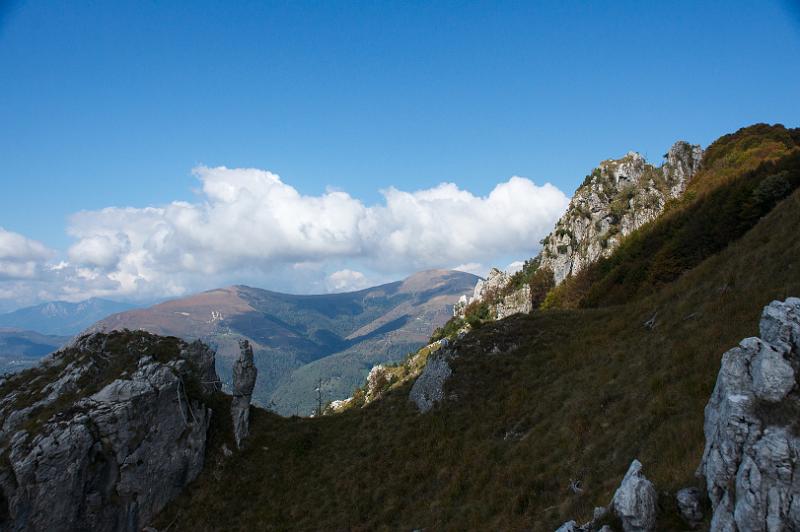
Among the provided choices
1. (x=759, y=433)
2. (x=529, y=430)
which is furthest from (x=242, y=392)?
(x=759, y=433)

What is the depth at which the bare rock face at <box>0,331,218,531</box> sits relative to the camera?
29.2 metres

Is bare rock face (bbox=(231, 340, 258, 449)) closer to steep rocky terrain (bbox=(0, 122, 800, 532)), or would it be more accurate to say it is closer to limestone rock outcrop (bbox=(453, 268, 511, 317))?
steep rocky terrain (bbox=(0, 122, 800, 532))

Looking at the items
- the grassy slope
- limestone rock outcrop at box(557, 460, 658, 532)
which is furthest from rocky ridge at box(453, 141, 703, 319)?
limestone rock outcrop at box(557, 460, 658, 532)

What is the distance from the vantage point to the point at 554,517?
50.8 feet

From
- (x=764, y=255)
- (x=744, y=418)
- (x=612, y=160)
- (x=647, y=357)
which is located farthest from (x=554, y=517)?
(x=612, y=160)

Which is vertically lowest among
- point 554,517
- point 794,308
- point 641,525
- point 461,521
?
point 461,521

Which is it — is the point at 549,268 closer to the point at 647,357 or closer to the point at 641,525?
the point at 647,357

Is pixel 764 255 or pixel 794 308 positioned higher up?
pixel 764 255

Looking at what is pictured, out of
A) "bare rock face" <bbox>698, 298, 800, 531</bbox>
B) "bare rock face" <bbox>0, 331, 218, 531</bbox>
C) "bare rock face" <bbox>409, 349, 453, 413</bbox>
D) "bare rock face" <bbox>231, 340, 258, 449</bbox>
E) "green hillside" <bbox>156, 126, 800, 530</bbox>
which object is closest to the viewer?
"bare rock face" <bbox>698, 298, 800, 531</bbox>

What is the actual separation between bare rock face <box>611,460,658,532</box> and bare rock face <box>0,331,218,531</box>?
106 ft

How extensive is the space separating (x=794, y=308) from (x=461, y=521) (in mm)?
15549

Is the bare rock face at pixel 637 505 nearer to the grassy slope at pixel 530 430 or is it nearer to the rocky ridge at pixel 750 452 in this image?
the rocky ridge at pixel 750 452

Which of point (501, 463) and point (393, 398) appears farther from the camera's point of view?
point (393, 398)

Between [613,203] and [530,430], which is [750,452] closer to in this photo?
[530,430]
